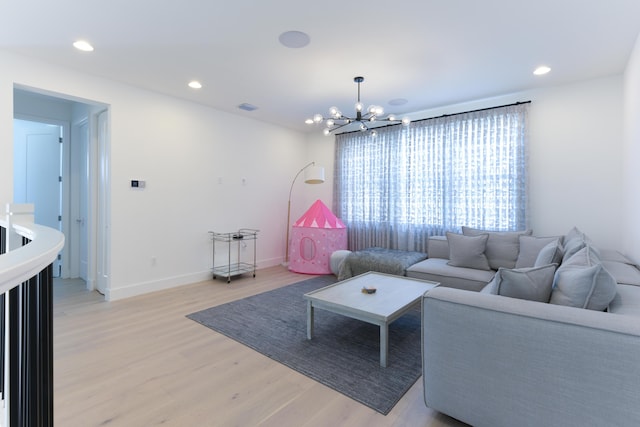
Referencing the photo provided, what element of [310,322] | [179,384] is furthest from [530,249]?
[179,384]

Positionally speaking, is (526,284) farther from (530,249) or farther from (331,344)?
(530,249)

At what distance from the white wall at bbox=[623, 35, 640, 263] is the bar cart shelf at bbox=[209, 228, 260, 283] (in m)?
4.72

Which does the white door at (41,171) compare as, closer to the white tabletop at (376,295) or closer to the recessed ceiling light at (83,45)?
the recessed ceiling light at (83,45)

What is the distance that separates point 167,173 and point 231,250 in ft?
5.34

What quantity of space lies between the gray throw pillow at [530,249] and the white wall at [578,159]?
680mm

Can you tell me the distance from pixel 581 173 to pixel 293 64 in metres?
3.79

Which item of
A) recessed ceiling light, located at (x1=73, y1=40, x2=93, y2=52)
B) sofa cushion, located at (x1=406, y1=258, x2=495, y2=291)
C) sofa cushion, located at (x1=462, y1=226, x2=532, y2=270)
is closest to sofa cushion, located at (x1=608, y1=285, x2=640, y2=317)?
sofa cushion, located at (x1=406, y1=258, x2=495, y2=291)

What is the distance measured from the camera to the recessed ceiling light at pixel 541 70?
3424 millimetres

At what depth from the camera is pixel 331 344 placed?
2691mm

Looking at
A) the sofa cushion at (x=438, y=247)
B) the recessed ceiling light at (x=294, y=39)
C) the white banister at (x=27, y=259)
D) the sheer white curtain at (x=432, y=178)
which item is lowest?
the sofa cushion at (x=438, y=247)

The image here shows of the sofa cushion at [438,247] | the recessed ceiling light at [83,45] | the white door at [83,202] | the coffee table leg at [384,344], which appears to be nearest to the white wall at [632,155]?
the sofa cushion at [438,247]

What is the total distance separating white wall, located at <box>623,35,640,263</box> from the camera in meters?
2.73

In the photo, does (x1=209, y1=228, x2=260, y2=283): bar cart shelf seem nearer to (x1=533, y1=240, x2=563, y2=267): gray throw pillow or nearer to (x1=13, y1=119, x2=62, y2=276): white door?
(x1=13, y1=119, x2=62, y2=276): white door

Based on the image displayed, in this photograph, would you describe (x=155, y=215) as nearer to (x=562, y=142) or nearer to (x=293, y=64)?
(x=293, y=64)
